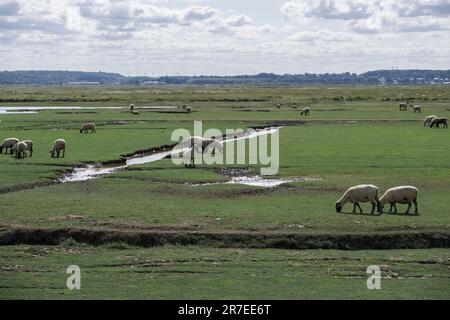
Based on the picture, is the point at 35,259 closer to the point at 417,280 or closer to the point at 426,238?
the point at 417,280

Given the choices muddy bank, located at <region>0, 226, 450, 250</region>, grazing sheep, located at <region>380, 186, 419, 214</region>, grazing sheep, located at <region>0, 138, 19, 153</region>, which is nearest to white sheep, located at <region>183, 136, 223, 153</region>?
grazing sheep, located at <region>0, 138, 19, 153</region>

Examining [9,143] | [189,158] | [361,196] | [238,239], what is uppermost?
[361,196]

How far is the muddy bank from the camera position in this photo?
22.5 metres

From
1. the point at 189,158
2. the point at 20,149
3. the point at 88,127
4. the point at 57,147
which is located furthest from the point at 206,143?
the point at 88,127

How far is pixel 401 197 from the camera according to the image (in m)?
26.2

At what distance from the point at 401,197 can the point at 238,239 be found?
7017 mm

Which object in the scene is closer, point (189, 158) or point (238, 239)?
point (238, 239)

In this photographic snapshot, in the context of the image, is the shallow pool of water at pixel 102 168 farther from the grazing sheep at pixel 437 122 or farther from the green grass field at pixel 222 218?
the grazing sheep at pixel 437 122

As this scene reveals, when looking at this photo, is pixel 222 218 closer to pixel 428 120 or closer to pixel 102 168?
pixel 102 168

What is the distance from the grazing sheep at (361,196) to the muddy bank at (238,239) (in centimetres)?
354

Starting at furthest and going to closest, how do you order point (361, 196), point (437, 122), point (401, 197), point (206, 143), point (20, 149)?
point (437, 122) → point (206, 143) → point (20, 149) → point (361, 196) → point (401, 197)
